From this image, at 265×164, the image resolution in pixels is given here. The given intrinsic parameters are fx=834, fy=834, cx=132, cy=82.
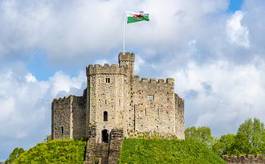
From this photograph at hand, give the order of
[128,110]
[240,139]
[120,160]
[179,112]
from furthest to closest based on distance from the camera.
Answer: [240,139], [179,112], [128,110], [120,160]

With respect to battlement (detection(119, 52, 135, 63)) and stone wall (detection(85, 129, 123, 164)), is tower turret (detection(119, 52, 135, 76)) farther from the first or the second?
stone wall (detection(85, 129, 123, 164))

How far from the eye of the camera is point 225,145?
122250 mm

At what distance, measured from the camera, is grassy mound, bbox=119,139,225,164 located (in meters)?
85.5

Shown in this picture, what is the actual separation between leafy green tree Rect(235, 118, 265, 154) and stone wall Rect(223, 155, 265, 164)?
16981mm

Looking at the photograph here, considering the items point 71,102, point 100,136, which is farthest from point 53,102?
point 100,136

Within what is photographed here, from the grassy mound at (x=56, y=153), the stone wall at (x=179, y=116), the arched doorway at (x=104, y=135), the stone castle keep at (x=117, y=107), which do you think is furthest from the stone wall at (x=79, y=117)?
the stone wall at (x=179, y=116)

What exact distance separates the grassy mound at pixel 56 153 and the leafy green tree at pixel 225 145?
3433 centimetres

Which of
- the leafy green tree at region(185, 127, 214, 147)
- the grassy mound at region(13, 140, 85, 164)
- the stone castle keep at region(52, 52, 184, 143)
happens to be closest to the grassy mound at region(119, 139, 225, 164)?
the stone castle keep at region(52, 52, 184, 143)

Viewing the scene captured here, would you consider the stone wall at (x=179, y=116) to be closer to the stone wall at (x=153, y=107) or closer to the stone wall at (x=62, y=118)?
the stone wall at (x=153, y=107)

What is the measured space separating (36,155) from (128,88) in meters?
12.4

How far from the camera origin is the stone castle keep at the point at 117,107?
8950 centimetres

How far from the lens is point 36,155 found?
8888 cm

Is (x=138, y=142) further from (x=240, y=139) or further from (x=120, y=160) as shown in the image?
(x=240, y=139)

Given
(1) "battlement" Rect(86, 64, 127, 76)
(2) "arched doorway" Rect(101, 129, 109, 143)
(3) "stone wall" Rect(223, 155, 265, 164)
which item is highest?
(1) "battlement" Rect(86, 64, 127, 76)
